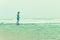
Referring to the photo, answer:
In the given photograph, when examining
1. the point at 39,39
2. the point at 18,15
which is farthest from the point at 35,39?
the point at 18,15

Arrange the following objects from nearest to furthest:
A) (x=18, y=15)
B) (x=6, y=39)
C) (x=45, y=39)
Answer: (x=6, y=39) → (x=45, y=39) → (x=18, y=15)

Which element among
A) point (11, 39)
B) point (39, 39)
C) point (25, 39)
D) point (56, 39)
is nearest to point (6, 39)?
point (11, 39)

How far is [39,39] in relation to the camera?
10336 mm

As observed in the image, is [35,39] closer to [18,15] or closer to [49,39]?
[49,39]

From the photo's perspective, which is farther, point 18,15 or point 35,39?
point 18,15

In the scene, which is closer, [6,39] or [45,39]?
[6,39]

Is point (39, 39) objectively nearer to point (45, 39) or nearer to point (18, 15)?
point (45, 39)

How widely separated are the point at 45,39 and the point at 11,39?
1636 mm

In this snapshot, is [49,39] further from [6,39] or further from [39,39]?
[6,39]

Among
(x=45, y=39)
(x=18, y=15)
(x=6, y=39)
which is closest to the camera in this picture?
(x=6, y=39)

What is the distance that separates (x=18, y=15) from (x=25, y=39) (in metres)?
9.65

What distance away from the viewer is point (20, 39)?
1021cm

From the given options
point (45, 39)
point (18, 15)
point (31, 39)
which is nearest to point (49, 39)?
point (45, 39)

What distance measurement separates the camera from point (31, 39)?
403 inches
